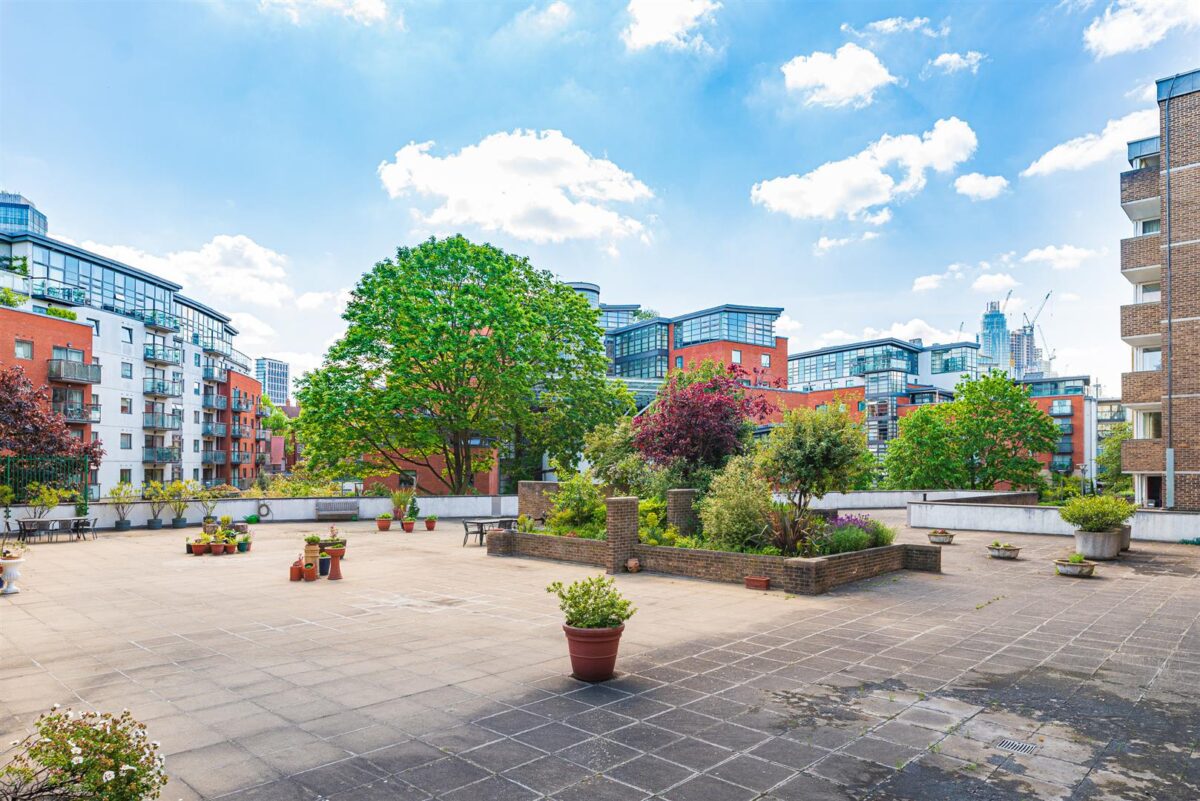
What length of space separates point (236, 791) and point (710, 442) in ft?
50.0

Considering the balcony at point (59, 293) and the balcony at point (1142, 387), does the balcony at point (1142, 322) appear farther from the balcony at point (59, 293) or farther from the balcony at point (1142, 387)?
the balcony at point (59, 293)

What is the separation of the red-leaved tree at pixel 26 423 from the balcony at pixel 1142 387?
39680 millimetres

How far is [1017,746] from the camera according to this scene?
17.9 ft

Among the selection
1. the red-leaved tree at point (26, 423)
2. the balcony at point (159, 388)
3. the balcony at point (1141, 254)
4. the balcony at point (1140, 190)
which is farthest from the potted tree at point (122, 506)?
the balcony at point (1140, 190)

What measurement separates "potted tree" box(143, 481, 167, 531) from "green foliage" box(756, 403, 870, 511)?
21727 mm

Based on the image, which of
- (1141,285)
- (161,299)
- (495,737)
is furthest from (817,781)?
(161,299)

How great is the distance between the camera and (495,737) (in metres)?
5.60

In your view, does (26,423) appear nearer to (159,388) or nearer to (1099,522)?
(159,388)

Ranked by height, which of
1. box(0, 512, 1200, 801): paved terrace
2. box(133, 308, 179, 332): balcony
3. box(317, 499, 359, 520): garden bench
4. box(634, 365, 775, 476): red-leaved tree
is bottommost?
box(317, 499, 359, 520): garden bench

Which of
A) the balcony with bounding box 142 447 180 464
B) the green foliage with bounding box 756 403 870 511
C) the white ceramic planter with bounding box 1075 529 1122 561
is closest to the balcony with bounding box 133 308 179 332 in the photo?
the balcony with bounding box 142 447 180 464

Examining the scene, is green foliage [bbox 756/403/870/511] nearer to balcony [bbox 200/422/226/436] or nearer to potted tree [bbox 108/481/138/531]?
potted tree [bbox 108/481/138/531]

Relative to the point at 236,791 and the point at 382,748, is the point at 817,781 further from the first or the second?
the point at 236,791

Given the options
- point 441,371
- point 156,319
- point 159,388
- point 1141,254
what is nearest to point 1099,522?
point 1141,254

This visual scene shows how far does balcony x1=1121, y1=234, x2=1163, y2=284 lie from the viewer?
26.5 metres
